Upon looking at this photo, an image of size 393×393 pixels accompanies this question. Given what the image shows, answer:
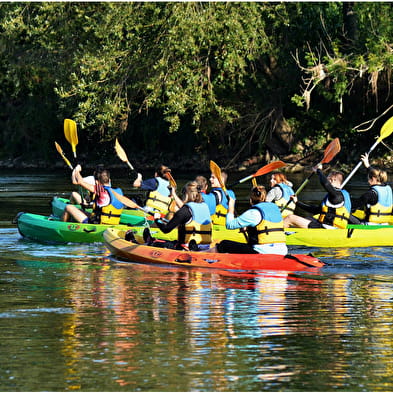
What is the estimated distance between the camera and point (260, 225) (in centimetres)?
1186

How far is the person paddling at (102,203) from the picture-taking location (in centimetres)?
1561

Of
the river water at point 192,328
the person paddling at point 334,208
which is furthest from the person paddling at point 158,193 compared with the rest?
the river water at point 192,328

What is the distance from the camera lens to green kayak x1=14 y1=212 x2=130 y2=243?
15789 millimetres

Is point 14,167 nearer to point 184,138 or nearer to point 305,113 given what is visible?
point 184,138

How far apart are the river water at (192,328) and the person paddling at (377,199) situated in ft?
8.24

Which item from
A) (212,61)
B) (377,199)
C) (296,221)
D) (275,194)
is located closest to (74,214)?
(275,194)

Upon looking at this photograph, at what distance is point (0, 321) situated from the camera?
354 inches

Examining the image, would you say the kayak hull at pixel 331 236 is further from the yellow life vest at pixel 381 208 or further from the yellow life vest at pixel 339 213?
the yellow life vest at pixel 381 208

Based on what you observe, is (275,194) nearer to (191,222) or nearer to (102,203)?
(102,203)

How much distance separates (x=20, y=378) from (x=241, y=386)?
1.59 meters

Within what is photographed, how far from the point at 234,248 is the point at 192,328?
3857 mm

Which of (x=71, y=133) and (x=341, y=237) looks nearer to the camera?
(x=341, y=237)

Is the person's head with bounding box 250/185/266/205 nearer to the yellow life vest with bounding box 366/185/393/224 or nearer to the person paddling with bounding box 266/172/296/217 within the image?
the person paddling with bounding box 266/172/296/217

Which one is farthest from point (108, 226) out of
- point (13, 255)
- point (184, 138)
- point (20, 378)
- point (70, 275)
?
point (184, 138)
